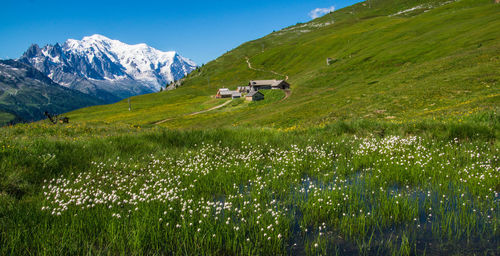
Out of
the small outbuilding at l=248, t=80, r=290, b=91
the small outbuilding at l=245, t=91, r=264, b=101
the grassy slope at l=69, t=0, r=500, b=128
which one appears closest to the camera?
the grassy slope at l=69, t=0, r=500, b=128

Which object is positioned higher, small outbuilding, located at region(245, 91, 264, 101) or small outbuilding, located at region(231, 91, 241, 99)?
small outbuilding, located at region(231, 91, 241, 99)

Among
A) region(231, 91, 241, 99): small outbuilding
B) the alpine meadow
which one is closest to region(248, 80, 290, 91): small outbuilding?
region(231, 91, 241, 99): small outbuilding

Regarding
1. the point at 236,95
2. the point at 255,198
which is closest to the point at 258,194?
the point at 255,198

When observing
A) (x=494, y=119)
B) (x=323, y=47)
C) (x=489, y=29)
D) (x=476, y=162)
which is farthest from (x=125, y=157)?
(x=323, y=47)

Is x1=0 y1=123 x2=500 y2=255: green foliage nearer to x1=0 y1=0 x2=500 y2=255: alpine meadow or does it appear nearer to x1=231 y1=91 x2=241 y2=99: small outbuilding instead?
x1=0 y1=0 x2=500 y2=255: alpine meadow

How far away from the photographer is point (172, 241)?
4742 mm

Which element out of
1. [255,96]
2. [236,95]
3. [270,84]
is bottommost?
[255,96]

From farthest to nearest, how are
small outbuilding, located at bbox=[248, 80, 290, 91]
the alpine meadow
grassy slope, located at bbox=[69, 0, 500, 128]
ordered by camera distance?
small outbuilding, located at bbox=[248, 80, 290, 91] → grassy slope, located at bbox=[69, 0, 500, 128] → the alpine meadow

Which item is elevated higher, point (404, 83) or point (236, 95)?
point (236, 95)

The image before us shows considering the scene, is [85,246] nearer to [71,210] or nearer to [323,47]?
[71,210]

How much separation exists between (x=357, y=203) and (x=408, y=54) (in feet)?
240

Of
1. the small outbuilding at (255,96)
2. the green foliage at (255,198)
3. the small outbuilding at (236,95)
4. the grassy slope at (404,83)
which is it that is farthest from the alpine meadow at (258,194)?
the small outbuilding at (236,95)

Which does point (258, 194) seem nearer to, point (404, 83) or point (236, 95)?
point (404, 83)

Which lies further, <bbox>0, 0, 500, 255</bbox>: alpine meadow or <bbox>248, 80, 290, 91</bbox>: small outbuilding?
<bbox>248, 80, 290, 91</bbox>: small outbuilding
